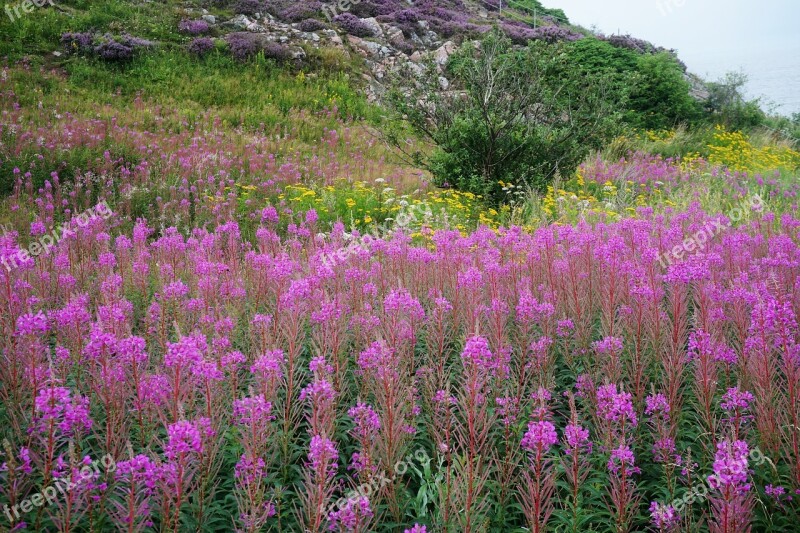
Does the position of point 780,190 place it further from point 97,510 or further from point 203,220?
point 97,510

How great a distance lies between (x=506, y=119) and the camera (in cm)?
998

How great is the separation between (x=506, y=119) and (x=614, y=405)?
28.5 ft

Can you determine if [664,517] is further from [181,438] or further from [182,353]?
[182,353]

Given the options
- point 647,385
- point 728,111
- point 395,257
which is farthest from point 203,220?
point 728,111

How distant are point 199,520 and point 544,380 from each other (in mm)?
1668

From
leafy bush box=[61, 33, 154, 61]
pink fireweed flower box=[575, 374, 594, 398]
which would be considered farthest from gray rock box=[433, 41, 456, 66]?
pink fireweed flower box=[575, 374, 594, 398]

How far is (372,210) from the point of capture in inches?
368

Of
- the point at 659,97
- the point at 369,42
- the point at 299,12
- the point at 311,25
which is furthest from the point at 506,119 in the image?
the point at 299,12

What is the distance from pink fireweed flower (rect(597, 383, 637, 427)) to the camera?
2025 mm

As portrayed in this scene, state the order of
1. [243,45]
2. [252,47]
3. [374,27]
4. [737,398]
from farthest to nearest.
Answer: [374,27], [252,47], [243,45], [737,398]

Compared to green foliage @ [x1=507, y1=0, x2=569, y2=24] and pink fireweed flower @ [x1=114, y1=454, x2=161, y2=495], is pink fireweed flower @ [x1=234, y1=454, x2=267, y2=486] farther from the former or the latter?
green foliage @ [x1=507, y1=0, x2=569, y2=24]

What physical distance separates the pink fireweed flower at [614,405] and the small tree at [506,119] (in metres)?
7.93

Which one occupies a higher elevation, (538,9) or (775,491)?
(538,9)

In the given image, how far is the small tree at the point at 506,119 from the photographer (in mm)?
9914
